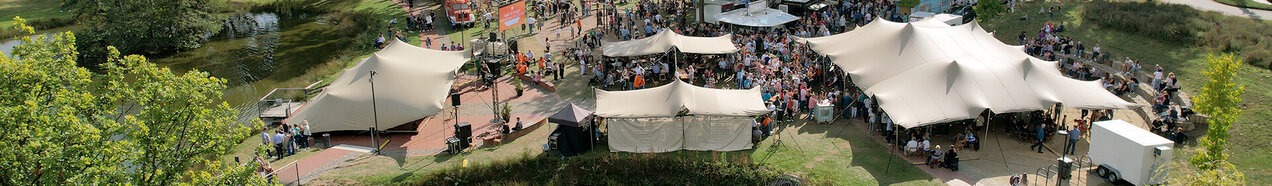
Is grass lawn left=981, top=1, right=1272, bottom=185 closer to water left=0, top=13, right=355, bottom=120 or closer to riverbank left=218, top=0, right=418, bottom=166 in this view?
riverbank left=218, top=0, right=418, bottom=166

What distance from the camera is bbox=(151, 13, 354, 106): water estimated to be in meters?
37.4

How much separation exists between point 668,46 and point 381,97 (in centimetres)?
978

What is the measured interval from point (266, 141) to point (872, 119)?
1629 centimetres

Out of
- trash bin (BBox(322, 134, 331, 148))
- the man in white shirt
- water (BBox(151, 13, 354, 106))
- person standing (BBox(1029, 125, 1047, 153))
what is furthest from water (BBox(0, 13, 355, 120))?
the man in white shirt

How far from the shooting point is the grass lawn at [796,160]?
70.0ft

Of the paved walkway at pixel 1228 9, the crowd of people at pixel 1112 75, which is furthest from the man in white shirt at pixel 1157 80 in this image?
the paved walkway at pixel 1228 9

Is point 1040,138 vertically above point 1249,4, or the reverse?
point 1249,4

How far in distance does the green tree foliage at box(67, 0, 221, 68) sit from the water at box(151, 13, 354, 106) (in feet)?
2.72

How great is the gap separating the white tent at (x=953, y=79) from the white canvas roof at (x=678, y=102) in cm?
347

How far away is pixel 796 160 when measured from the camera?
74.1 feet

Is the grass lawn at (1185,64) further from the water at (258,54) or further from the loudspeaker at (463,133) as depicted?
the water at (258,54)

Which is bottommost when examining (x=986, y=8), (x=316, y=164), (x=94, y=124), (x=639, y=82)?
(x=316, y=164)

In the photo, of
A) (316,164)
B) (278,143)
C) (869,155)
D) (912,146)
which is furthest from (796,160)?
(278,143)

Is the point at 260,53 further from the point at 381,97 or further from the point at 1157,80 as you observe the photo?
the point at 1157,80
